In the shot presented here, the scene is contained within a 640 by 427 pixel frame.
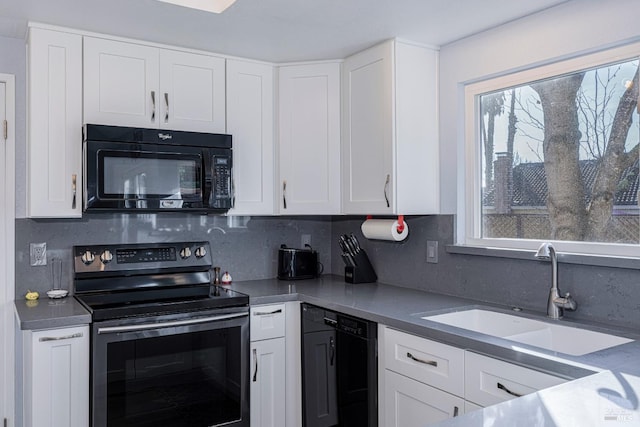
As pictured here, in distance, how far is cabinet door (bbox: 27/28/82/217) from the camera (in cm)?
241

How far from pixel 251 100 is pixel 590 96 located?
1.75m

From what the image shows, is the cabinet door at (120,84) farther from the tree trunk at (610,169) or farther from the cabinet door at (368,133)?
the tree trunk at (610,169)

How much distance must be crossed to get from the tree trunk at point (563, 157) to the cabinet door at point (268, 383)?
1.48 metres

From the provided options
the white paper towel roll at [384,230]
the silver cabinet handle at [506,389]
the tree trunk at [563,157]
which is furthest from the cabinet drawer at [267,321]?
the tree trunk at [563,157]

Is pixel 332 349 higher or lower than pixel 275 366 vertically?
higher

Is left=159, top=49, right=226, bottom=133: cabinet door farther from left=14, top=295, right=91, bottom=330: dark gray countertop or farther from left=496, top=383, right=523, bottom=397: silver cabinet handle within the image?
left=496, top=383, right=523, bottom=397: silver cabinet handle

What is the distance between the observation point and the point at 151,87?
2.66 metres

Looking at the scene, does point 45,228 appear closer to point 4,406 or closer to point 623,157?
point 4,406

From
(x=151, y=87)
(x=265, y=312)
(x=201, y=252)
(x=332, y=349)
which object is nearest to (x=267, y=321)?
(x=265, y=312)

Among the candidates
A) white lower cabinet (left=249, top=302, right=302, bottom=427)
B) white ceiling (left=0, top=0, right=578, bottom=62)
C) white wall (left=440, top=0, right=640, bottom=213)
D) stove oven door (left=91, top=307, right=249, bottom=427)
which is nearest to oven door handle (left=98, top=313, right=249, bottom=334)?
stove oven door (left=91, top=307, right=249, bottom=427)

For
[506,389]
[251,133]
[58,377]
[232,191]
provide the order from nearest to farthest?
1. [506,389]
2. [58,377]
3. [232,191]
4. [251,133]

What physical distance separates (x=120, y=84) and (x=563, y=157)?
2.14 m

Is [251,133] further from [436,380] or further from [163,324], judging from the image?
[436,380]

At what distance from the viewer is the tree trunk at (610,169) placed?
6.63ft
